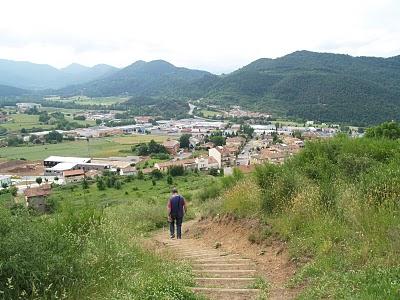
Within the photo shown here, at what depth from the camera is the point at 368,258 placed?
535 cm

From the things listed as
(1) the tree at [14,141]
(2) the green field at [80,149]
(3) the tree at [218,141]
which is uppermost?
(3) the tree at [218,141]

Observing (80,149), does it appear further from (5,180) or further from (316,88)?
(316,88)

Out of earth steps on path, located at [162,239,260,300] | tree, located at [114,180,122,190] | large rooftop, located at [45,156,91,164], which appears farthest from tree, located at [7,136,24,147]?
earth steps on path, located at [162,239,260,300]

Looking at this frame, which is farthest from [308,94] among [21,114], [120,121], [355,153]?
[355,153]

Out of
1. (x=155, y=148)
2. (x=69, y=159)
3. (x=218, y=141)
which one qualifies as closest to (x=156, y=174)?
(x=155, y=148)

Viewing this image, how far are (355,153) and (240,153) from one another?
198 feet

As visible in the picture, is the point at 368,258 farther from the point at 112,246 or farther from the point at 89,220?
the point at 89,220

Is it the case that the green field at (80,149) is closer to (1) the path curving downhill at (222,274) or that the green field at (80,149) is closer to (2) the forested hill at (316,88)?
(2) the forested hill at (316,88)

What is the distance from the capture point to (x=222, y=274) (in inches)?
247

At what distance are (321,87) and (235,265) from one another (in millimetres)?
121304

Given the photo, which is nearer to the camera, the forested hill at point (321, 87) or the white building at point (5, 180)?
the white building at point (5, 180)

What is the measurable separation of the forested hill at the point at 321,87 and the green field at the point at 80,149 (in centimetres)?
4769

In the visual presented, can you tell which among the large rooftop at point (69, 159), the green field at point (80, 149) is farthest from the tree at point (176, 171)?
the green field at point (80, 149)

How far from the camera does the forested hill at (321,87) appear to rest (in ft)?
345
